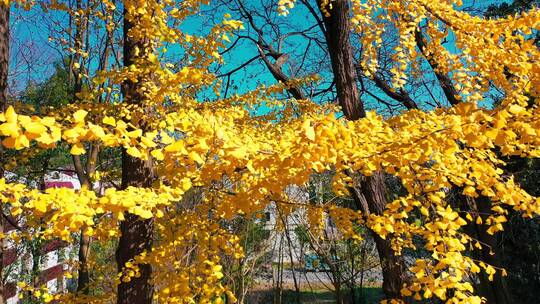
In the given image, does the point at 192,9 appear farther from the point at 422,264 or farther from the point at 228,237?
the point at 422,264

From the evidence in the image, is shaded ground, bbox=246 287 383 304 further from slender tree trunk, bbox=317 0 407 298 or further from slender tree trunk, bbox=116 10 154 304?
slender tree trunk, bbox=116 10 154 304

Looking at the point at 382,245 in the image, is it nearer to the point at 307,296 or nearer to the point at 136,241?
the point at 136,241

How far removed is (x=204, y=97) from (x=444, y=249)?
4.72 metres

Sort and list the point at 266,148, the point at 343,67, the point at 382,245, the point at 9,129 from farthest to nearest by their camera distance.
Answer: the point at 343,67 < the point at 382,245 < the point at 266,148 < the point at 9,129

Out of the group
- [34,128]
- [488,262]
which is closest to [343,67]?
[488,262]

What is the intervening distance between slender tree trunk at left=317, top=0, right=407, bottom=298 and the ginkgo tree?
25mm

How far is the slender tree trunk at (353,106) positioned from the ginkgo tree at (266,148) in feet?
0.08

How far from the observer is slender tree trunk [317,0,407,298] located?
418 centimetres

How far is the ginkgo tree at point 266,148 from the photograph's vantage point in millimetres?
1458

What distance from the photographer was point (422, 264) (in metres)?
2.12

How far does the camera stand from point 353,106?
471 cm

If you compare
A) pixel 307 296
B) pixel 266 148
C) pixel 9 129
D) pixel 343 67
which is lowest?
pixel 307 296

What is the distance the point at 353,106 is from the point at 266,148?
10.2 feet

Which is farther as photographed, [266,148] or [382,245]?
[382,245]
